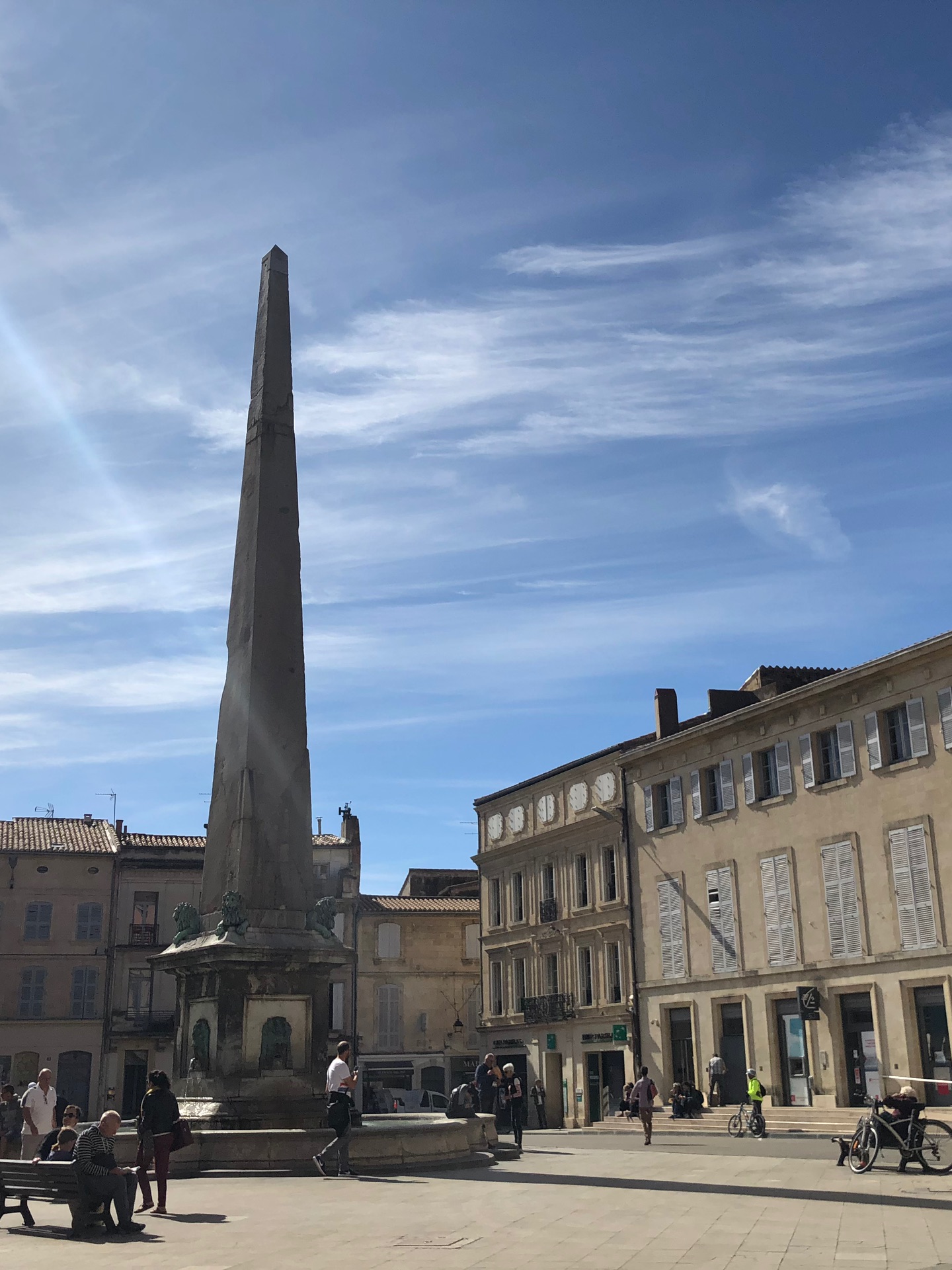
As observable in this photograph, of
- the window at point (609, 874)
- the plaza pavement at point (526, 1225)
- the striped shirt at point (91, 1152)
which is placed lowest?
the plaza pavement at point (526, 1225)

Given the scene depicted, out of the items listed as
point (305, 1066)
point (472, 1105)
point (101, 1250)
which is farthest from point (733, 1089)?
point (101, 1250)

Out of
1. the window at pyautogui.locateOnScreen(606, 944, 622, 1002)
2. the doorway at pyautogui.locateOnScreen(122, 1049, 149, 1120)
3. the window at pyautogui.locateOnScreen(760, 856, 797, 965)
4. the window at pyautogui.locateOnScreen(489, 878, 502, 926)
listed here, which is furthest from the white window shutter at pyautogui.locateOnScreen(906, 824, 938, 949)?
the doorway at pyautogui.locateOnScreen(122, 1049, 149, 1120)

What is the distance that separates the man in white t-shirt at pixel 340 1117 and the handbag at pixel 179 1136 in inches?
68.5

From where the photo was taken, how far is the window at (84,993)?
46938mm

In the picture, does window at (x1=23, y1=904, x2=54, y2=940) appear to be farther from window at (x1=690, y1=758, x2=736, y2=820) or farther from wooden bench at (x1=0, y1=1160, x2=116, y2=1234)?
wooden bench at (x1=0, y1=1160, x2=116, y2=1234)

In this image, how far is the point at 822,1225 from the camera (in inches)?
398

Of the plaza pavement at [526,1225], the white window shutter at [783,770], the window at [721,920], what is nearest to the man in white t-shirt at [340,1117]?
the plaza pavement at [526,1225]

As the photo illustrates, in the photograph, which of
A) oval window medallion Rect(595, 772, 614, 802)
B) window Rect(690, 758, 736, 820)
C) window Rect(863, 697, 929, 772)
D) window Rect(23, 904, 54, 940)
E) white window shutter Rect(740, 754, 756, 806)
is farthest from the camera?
window Rect(23, 904, 54, 940)

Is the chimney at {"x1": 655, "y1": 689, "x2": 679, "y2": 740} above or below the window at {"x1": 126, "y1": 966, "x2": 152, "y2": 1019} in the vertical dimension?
above

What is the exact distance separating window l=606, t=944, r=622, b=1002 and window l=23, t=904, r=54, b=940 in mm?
21085

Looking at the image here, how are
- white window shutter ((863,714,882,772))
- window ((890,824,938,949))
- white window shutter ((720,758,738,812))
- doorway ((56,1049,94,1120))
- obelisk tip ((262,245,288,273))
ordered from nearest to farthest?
obelisk tip ((262,245,288,273)) < window ((890,824,938,949)) < white window shutter ((863,714,882,772)) < white window shutter ((720,758,738,812)) < doorway ((56,1049,94,1120))

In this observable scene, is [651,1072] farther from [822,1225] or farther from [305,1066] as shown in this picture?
[822,1225]

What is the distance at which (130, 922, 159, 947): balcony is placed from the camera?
48.3 m

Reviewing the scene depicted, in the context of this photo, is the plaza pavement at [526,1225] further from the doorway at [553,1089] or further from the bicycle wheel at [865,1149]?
the doorway at [553,1089]
